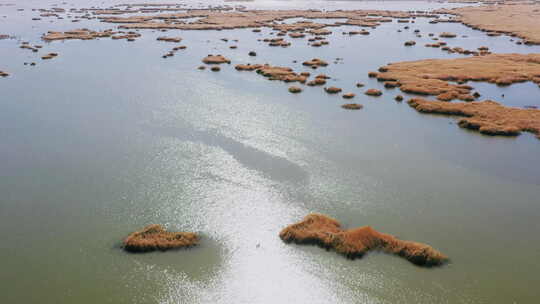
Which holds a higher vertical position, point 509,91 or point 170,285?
point 509,91

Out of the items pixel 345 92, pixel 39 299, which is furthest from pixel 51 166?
pixel 345 92

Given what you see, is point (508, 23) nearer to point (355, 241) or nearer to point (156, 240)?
point (355, 241)

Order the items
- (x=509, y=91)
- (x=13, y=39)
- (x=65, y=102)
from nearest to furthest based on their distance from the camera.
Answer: (x=65, y=102), (x=509, y=91), (x=13, y=39)

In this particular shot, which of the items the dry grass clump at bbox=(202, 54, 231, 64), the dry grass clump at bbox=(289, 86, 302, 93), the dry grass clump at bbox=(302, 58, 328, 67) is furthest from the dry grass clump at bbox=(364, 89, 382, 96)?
the dry grass clump at bbox=(202, 54, 231, 64)

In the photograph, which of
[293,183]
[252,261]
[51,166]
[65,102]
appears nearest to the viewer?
[252,261]

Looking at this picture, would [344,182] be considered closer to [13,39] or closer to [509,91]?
[509,91]

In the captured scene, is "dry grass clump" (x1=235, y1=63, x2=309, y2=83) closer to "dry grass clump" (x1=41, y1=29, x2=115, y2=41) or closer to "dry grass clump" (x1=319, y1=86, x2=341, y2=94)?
"dry grass clump" (x1=319, y1=86, x2=341, y2=94)

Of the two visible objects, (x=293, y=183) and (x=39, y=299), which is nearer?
(x=39, y=299)

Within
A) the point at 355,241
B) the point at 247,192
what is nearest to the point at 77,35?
the point at 247,192
